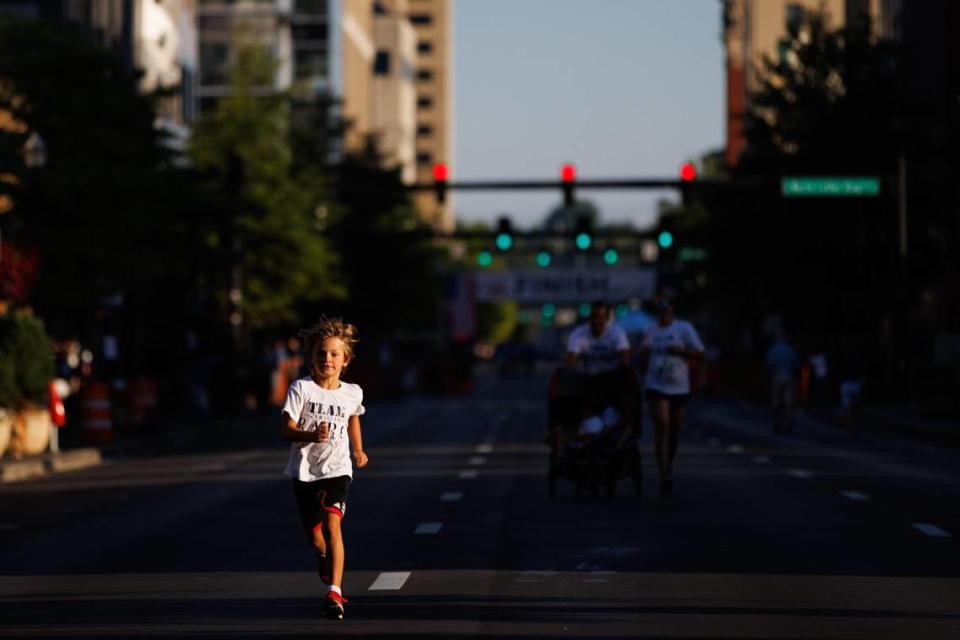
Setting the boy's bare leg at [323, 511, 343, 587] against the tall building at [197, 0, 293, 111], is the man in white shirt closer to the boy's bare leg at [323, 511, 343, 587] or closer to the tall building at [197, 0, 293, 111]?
the boy's bare leg at [323, 511, 343, 587]

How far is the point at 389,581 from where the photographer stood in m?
13.8

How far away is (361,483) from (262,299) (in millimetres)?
38417

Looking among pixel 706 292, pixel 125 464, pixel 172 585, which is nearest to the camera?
pixel 172 585

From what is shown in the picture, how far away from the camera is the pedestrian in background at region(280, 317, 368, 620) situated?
1170 cm

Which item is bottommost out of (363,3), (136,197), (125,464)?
(125,464)

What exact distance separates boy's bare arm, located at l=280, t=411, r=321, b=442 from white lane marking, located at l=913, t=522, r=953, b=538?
6684 millimetres

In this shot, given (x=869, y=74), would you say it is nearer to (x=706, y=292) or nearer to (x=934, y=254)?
(x=934, y=254)

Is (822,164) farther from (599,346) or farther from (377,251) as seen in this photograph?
(599,346)

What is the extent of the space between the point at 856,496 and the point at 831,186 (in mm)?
25584

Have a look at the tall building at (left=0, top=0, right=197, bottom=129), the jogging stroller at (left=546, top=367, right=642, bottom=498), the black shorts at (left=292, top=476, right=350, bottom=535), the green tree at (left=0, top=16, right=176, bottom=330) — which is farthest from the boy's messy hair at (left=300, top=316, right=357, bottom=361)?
the tall building at (left=0, top=0, right=197, bottom=129)

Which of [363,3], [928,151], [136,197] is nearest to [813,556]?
[136,197]

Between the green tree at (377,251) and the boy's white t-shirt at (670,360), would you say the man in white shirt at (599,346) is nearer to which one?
the boy's white t-shirt at (670,360)

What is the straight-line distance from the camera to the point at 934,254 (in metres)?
59.1

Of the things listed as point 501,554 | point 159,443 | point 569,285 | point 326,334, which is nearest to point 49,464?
point 159,443
